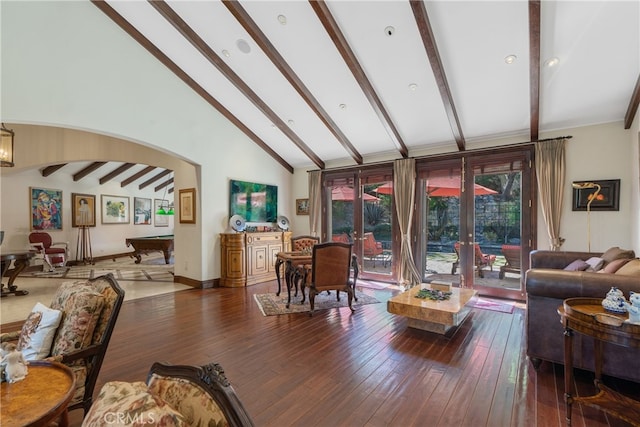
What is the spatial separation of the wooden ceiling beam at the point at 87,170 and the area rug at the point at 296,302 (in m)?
6.83

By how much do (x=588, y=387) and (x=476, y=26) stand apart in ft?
11.8

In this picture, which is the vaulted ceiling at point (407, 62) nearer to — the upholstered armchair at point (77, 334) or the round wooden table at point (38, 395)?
the upholstered armchair at point (77, 334)

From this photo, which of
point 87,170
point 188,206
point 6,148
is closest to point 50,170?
point 87,170

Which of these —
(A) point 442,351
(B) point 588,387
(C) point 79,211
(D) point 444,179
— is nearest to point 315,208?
(D) point 444,179

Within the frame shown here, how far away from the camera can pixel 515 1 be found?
2.80 m

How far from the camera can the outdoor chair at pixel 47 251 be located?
714cm

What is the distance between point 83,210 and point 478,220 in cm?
1077

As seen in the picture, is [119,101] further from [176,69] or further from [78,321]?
[78,321]

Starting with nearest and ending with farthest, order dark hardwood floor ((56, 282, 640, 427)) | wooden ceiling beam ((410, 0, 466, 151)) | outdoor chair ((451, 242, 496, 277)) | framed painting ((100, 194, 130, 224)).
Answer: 1. dark hardwood floor ((56, 282, 640, 427))
2. wooden ceiling beam ((410, 0, 466, 151))
3. outdoor chair ((451, 242, 496, 277))
4. framed painting ((100, 194, 130, 224))

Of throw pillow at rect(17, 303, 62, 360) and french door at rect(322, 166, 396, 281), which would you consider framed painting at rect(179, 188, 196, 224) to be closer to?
french door at rect(322, 166, 396, 281)

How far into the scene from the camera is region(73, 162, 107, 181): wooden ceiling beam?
8234mm

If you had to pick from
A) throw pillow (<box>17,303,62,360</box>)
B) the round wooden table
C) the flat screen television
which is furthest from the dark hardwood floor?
the flat screen television

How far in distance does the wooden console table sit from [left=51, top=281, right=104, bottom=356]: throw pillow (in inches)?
123

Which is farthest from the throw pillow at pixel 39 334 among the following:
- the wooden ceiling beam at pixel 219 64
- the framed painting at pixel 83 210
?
the framed painting at pixel 83 210
